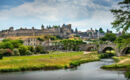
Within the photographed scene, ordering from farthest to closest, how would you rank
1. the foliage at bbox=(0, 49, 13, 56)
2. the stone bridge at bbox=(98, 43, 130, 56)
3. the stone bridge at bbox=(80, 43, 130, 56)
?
the stone bridge at bbox=(80, 43, 130, 56)
the stone bridge at bbox=(98, 43, 130, 56)
the foliage at bbox=(0, 49, 13, 56)

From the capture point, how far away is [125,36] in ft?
83.2

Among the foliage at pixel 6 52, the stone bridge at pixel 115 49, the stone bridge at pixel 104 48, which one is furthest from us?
the stone bridge at pixel 104 48

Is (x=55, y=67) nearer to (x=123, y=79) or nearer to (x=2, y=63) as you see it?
(x=2, y=63)

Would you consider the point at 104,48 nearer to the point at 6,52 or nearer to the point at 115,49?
the point at 115,49

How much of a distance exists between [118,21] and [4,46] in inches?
3497

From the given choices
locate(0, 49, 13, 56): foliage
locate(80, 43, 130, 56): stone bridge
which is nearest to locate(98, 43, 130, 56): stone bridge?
locate(80, 43, 130, 56): stone bridge

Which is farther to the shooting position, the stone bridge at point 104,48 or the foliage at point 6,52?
the stone bridge at point 104,48

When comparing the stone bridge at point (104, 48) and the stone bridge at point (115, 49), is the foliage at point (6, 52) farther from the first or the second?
the stone bridge at point (115, 49)

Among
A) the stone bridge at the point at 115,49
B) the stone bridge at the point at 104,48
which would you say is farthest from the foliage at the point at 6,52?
the stone bridge at the point at 115,49

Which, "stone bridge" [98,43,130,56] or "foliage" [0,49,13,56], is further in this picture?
"stone bridge" [98,43,130,56]

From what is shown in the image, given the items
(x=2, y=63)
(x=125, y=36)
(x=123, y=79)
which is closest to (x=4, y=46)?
(x=2, y=63)

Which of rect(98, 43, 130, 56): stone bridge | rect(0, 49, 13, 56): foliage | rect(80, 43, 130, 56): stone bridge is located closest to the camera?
rect(0, 49, 13, 56): foliage

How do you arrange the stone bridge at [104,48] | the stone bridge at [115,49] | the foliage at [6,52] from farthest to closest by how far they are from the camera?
the stone bridge at [104,48] < the stone bridge at [115,49] < the foliage at [6,52]

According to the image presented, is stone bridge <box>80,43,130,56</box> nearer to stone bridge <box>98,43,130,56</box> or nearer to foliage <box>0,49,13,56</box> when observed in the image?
stone bridge <box>98,43,130,56</box>
